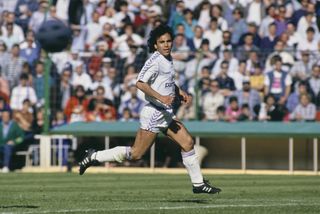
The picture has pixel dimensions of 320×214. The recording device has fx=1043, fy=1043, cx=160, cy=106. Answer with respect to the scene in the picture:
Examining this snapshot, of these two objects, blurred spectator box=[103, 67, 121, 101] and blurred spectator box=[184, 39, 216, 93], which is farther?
blurred spectator box=[103, 67, 121, 101]

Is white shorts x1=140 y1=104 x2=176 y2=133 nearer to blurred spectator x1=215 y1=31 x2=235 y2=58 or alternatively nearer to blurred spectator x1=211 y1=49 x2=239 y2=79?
blurred spectator x1=211 y1=49 x2=239 y2=79

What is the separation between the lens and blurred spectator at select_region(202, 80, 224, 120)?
900 inches

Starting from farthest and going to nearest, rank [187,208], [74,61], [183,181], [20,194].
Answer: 1. [74,61]
2. [183,181]
3. [20,194]
4. [187,208]

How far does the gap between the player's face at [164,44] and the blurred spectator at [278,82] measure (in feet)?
33.9

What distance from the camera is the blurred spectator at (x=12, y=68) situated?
968 inches

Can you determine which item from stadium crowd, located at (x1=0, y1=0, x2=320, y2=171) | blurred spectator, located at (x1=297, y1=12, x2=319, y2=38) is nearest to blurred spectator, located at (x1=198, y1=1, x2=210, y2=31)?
stadium crowd, located at (x1=0, y1=0, x2=320, y2=171)

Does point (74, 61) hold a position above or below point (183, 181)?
above

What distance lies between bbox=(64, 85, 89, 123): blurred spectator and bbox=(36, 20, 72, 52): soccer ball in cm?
106

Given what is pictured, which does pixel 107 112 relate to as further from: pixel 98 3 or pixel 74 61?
pixel 98 3

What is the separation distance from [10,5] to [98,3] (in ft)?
7.91

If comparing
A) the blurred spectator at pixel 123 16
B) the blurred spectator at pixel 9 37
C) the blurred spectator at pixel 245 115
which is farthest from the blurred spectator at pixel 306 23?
the blurred spectator at pixel 9 37

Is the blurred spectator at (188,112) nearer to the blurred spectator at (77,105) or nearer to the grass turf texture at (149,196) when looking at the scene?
the blurred spectator at (77,105)

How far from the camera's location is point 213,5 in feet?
80.5

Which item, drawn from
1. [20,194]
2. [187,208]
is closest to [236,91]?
[20,194]
